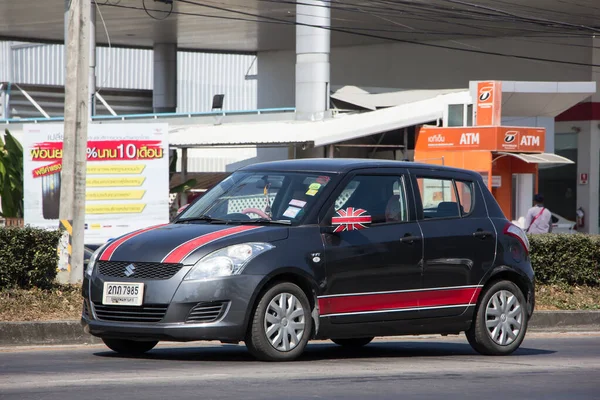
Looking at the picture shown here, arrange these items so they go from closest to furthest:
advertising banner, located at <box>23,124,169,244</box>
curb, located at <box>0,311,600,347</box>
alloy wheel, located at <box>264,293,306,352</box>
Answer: alloy wheel, located at <box>264,293,306,352</box>, curb, located at <box>0,311,600,347</box>, advertising banner, located at <box>23,124,169,244</box>

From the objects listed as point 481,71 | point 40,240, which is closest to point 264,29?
point 481,71

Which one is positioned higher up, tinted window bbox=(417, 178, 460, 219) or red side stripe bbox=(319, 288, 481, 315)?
tinted window bbox=(417, 178, 460, 219)

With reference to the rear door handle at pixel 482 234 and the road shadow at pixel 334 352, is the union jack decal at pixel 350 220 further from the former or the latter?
the rear door handle at pixel 482 234

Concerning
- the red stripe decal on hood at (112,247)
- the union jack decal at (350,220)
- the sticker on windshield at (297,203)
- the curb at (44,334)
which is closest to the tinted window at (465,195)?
the union jack decal at (350,220)

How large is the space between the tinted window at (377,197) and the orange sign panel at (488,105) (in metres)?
19.1

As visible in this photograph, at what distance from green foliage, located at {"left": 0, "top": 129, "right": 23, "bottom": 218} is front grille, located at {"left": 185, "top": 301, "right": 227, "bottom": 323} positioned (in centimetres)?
1534

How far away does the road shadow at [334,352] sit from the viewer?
9852 mm

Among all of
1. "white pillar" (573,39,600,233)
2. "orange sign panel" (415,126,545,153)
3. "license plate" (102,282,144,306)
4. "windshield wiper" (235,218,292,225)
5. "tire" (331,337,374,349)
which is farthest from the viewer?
"white pillar" (573,39,600,233)

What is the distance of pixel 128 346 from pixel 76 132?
5557 millimetres

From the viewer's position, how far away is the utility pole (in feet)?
48.5

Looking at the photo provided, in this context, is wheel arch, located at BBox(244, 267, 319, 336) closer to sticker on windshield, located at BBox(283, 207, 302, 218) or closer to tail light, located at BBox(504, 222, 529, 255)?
sticker on windshield, located at BBox(283, 207, 302, 218)

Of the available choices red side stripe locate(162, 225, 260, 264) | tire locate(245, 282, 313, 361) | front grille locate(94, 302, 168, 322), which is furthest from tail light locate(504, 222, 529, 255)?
front grille locate(94, 302, 168, 322)

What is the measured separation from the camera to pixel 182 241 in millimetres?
9062

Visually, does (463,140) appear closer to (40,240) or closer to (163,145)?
(163,145)
